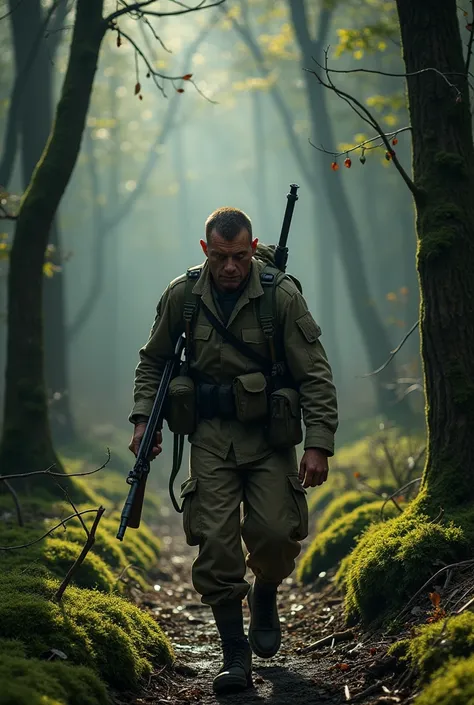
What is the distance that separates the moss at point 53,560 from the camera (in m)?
5.80

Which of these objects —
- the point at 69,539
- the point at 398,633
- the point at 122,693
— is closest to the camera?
the point at 122,693

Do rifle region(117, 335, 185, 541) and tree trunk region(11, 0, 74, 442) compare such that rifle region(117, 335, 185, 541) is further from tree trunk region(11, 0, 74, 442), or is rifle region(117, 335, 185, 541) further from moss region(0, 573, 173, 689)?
tree trunk region(11, 0, 74, 442)

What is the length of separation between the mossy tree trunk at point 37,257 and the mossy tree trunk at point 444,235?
12.9 feet

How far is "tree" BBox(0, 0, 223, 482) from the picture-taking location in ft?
29.4

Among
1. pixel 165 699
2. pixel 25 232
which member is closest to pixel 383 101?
pixel 25 232

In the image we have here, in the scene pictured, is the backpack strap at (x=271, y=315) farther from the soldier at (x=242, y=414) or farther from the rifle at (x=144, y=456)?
the rifle at (x=144, y=456)

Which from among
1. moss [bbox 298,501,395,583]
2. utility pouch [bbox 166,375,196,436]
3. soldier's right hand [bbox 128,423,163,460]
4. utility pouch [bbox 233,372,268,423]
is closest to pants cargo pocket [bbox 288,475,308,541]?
utility pouch [bbox 233,372,268,423]

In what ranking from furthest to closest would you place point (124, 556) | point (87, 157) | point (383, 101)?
point (87, 157)
point (383, 101)
point (124, 556)

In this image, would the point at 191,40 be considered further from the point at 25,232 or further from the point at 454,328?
the point at 454,328

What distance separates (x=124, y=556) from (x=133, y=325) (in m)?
57.6

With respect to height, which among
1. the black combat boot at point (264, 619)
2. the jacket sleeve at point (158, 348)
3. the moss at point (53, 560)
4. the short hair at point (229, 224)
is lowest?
the black combat boot at point (264, 619)

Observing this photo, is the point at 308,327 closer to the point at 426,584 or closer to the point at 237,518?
the point at 237,518

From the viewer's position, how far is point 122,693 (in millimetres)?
4438

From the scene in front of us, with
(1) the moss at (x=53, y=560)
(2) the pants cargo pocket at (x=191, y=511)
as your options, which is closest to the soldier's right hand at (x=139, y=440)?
(2) the pants cargo pocket at (x=191, y=511)
